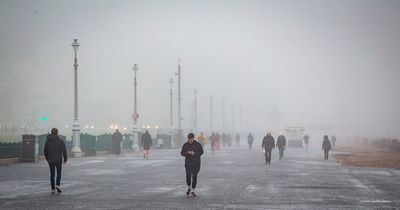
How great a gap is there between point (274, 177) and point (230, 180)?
7.92 feet

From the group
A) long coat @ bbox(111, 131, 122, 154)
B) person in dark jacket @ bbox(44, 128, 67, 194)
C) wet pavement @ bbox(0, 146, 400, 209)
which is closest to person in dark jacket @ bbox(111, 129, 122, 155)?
long coat @ bbox(111, 131, 122, 154)

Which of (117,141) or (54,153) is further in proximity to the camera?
(117,141)

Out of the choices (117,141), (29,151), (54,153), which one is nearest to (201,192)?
(54,153)

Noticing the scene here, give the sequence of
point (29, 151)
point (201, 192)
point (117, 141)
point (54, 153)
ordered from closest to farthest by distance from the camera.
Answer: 1. point (54, 153)
2. point (201, 192)
3. point (29, 151)
4. point (117, 141)

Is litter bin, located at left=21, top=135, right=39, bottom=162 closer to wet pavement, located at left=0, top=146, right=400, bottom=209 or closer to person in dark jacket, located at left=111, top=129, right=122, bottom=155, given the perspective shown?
wet pavement, located at left=0, top=146, right=400, bottom=209

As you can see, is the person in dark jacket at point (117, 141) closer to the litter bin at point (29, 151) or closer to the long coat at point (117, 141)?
the long coat at point (117, 141)

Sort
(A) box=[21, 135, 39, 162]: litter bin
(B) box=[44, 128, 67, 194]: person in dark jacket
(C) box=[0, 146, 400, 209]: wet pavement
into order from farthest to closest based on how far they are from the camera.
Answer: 1. (A) box=[21, 135, 39, 162]: litter bin
2. (B) box=[44, 128, 67, 194]: person in dark jacket
3. (C) box=[0, 146, 400, 209]: wet pavement

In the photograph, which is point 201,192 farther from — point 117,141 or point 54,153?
point 117,141

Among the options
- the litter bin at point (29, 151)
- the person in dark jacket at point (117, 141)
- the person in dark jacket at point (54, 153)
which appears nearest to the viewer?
the person in dark jacket at point (54, 153)

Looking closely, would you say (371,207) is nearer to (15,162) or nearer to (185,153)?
(185,153)

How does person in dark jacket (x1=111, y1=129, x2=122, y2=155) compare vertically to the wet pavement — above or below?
above

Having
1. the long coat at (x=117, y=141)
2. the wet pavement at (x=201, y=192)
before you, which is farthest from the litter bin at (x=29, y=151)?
the long coat at (x=117, y=141)

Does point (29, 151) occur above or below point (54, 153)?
below

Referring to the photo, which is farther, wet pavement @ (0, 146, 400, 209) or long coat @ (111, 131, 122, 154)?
long coat @ (111, 131, 122, 154)
